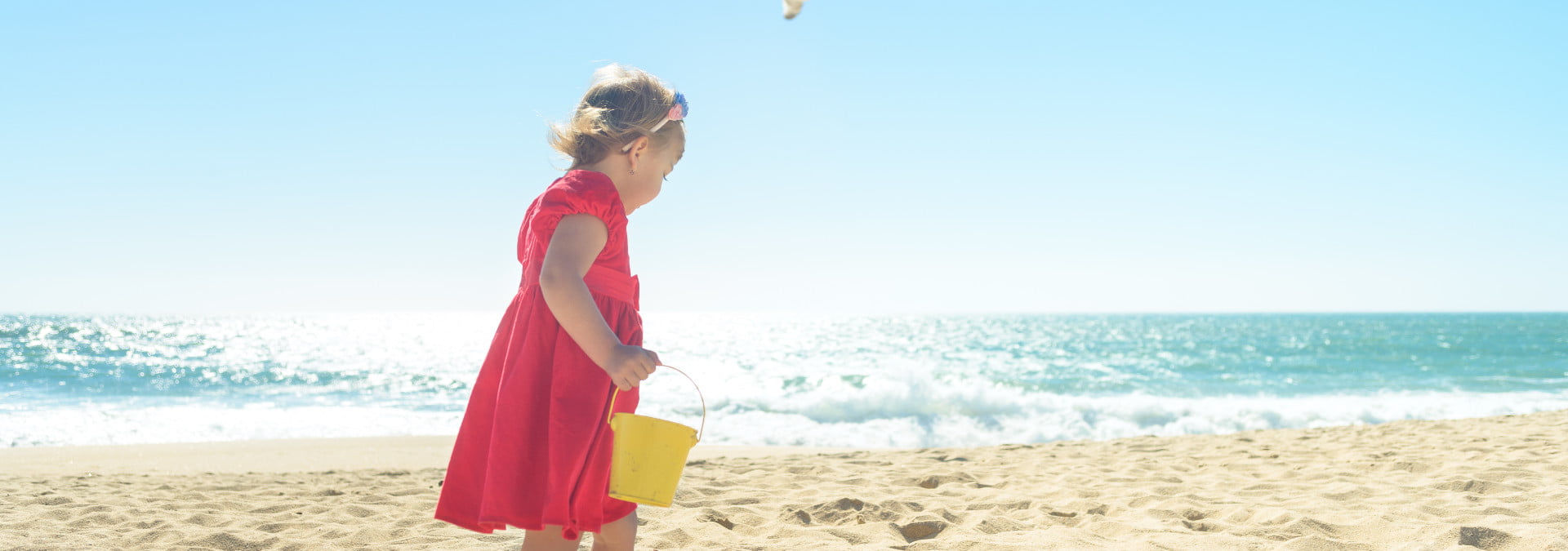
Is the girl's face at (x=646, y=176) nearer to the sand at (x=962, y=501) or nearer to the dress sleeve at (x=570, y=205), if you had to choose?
the dress sleeve at (x=570, y=205)

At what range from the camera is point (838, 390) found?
13.2 m

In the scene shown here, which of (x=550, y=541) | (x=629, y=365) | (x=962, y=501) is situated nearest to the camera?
(x=629, y=365)

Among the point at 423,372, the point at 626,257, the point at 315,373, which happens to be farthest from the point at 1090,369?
the point at 626,257

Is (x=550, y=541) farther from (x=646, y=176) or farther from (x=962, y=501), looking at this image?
(x=962, y=501)

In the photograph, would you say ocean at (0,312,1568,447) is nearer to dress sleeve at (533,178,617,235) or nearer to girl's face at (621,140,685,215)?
girl's face at (621,140,685,215)

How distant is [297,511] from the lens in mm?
3535

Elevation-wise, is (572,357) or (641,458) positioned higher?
(572,357)

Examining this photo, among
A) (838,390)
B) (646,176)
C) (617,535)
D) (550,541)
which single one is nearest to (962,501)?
(617,535)

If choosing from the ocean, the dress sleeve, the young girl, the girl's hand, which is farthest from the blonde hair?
the ocean

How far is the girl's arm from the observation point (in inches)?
58.9

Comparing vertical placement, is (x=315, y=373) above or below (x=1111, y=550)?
below

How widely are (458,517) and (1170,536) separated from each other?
2.23 meters

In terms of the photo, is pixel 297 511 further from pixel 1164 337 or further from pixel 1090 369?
pixel 1164 337

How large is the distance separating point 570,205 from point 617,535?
67 cm
